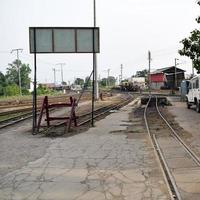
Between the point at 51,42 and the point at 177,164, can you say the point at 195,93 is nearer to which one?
the point at 51,42

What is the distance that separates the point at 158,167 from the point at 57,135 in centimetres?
714

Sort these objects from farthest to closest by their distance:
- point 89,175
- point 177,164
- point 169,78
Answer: point 169,78
point 177,164
point 89,175

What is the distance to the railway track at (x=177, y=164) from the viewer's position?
24.5ft

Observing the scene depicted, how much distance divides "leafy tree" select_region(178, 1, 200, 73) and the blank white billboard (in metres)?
12.5

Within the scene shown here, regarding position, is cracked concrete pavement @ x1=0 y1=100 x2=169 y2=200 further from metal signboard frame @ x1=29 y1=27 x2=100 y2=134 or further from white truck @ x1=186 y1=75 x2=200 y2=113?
white truck @ x1=186 y1=75 x2=200 y2=113

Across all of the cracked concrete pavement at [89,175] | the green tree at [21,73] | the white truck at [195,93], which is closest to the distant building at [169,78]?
the green tree at [21,73]

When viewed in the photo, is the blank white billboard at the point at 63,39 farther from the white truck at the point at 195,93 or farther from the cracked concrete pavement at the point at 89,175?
the white truck at the point at 195,93

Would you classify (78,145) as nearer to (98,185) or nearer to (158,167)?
(158,167)

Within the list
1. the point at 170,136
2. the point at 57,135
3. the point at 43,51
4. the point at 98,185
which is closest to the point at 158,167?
the point at 98,185

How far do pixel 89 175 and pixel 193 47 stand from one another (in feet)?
74.0

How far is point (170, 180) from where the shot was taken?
8.25 meters

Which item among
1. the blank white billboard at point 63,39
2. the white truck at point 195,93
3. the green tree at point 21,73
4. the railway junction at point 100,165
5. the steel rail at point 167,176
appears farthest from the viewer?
the green tree at point 21,73

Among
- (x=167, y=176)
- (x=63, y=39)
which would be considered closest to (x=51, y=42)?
(x=63, y=39)

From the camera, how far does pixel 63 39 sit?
59.4 ft
